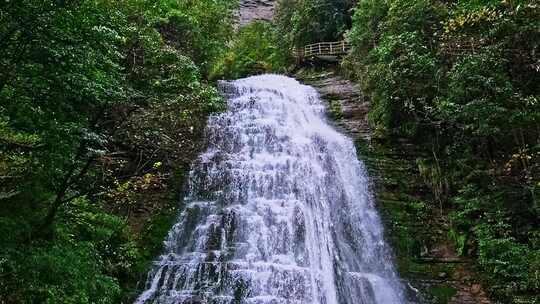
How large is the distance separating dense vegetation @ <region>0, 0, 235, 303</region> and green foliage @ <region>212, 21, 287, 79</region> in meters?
17.4

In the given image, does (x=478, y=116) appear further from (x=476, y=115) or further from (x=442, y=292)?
(x=442, y=292)

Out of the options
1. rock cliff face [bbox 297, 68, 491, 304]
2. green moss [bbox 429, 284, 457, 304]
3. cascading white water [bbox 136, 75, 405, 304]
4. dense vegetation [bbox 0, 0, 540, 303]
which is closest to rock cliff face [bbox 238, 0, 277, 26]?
dense vegetation [bbox 0, 0, 540, 303]

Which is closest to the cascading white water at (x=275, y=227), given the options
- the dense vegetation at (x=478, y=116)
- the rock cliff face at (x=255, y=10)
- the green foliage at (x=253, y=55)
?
the dense vegetation at (x=478, y=116)

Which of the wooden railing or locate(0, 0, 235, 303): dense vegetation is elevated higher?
the wooden railing

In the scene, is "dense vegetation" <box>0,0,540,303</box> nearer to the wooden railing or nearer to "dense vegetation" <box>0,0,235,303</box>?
"dense vegetation" <box>0,0,235,303</box>

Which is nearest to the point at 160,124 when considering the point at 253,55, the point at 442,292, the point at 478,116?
the point at 442,292

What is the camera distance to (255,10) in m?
44.2

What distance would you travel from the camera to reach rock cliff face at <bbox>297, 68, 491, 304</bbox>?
11.7 metres

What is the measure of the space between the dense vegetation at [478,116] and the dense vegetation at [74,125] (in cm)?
686

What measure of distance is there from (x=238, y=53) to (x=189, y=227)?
2241cm

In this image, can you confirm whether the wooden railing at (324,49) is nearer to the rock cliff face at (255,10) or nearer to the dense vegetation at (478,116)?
the dense vegetation at (478,116)

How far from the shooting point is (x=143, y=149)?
10.4 meters

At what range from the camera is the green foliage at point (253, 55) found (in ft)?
98.5

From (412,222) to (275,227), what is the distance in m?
4.15
